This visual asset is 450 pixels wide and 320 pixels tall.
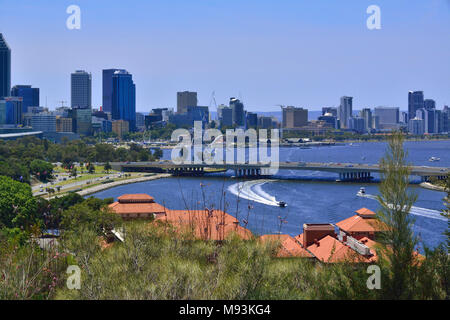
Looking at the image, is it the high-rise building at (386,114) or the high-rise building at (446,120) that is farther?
the high-rise building at (386,114)

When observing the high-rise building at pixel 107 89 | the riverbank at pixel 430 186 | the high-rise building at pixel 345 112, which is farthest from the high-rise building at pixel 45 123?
the high-rise building at pixel 345 112

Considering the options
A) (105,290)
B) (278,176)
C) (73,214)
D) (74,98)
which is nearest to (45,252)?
(105,290)

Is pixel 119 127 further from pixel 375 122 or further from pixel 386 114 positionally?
pixel 386 114

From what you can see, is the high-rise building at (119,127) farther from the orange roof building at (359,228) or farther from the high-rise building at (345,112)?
the orange roof building at (359,228)

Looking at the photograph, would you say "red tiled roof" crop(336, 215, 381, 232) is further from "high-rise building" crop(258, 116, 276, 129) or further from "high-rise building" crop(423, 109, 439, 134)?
"high-rise building" crop(258, 116, 276, 129)

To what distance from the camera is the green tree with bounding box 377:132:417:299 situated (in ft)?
11.4

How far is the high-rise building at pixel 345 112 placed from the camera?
8339 centimetres

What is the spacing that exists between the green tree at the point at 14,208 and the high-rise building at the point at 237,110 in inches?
2515

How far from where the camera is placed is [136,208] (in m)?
11.2

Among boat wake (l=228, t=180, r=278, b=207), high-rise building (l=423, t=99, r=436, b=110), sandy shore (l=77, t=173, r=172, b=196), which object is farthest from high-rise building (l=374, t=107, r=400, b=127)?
boat wake (l=228, t=180, r=278, b=207)

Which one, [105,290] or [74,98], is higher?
[74,98]

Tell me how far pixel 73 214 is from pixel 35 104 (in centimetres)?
6953
